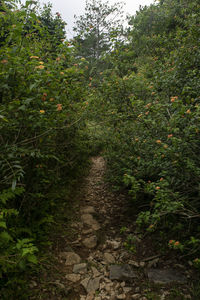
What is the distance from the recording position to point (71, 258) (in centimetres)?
280

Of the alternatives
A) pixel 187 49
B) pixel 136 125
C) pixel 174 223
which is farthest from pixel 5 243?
pixel 187 49

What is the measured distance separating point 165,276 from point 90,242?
1.17 m

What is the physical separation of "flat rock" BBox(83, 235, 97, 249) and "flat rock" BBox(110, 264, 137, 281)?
482 mm

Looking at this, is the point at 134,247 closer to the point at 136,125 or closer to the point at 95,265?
the point at 95,265

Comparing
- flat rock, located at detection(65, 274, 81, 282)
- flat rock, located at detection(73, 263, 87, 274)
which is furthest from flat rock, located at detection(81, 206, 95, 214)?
flat rock, located at detection(65, 274, 81, 282)

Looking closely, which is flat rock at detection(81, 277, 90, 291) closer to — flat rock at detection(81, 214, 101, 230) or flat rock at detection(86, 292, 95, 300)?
flat rock at detection(86, 292, 95, 300)

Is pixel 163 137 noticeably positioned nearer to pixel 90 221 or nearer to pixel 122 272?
pixel 122 272

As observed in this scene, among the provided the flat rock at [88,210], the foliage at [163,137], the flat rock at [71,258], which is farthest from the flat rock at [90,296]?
the flat rock at [88,210]

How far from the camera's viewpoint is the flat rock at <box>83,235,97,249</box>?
3.08m

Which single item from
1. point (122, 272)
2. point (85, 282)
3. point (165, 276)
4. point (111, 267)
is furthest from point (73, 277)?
point (165, 276)

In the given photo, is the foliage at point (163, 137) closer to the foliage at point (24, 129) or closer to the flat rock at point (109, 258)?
the flat rock at point (109, 258)

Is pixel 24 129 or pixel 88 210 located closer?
pixel 24 129

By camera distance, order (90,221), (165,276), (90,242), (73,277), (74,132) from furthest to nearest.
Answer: (74,132) < (90,221) < (90,242) < (73,277) < (165,276)

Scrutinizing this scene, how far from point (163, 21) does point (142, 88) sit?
9156 millimetres
